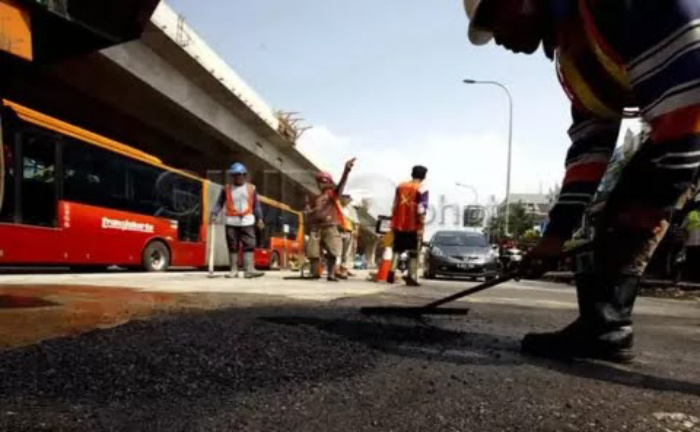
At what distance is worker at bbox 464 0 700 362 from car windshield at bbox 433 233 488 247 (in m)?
A: 14.2

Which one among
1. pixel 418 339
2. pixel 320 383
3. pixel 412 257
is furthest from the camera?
pixel 412 257

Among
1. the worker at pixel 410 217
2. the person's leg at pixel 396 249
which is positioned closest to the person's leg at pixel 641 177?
the worker at pixel 410 217

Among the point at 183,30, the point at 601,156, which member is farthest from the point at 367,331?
the point at 183,30

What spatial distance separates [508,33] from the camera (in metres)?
2.75

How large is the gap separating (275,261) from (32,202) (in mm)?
14234

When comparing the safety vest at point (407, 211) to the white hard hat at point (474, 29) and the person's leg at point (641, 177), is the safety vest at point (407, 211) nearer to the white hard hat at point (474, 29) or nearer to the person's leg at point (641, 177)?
the white hard hat at point (474, 29)

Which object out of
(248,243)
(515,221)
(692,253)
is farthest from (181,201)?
(515,221)

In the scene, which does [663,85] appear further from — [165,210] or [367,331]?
[165,210]

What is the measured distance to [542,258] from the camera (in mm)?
2877

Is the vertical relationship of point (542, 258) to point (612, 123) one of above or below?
below

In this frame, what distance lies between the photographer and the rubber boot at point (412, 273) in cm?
882

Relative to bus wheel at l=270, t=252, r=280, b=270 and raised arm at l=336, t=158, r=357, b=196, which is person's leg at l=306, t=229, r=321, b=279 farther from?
bus wheel at l=270, t=252, r=280, b=270

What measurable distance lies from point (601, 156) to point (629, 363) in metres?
0.98

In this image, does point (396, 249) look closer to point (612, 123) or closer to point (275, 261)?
point (612, 123)
